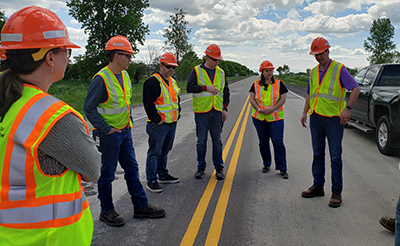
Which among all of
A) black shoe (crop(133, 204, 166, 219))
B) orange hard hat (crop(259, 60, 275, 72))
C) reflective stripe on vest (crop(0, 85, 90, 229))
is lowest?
black shoe (crop(133, 204, 166, 219))

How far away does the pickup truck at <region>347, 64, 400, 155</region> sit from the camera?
21.7ft

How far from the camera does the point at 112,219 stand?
12.2ft

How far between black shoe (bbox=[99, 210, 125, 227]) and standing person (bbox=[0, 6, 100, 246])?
232 centimetres

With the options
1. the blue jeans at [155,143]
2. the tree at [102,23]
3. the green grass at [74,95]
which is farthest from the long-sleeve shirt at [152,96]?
the tree at [102,23]

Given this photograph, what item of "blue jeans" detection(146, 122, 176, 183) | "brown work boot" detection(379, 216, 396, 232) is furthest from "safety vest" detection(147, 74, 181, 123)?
"brown work boot" detection(379, 216, 396, 232)

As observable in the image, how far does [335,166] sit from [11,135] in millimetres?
4206

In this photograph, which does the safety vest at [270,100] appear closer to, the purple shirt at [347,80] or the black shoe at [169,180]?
the purple shirt at [347,80]

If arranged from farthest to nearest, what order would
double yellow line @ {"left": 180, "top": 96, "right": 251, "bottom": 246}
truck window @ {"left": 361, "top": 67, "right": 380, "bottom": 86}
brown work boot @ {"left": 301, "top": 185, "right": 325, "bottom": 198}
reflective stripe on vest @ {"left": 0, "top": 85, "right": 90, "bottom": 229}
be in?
truck window @ {"left": 361, "top": 67, "right": 380, "bottom": 86}, brown work boot @ {"left": 301, "top": 185, "right": 325, "bottom": 198}, double yellow line @ {"left": 180, "top": 96, "right": 251, "bottom": 246}, reflective stripe on vest @ {"left": 0, "top": 85, "right": 90, "bottom": 229}

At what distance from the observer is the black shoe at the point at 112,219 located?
3.71 metres

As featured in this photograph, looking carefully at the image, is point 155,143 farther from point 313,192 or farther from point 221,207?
point 313,192

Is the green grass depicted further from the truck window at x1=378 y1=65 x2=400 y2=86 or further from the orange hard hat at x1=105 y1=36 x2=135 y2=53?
the truck window at x1=378 y1=65 x2=400 y2=86

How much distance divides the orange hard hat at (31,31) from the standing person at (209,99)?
12.2ft

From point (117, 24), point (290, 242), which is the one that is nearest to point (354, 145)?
point (290, 242)

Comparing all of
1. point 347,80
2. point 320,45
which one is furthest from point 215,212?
point 320,45
